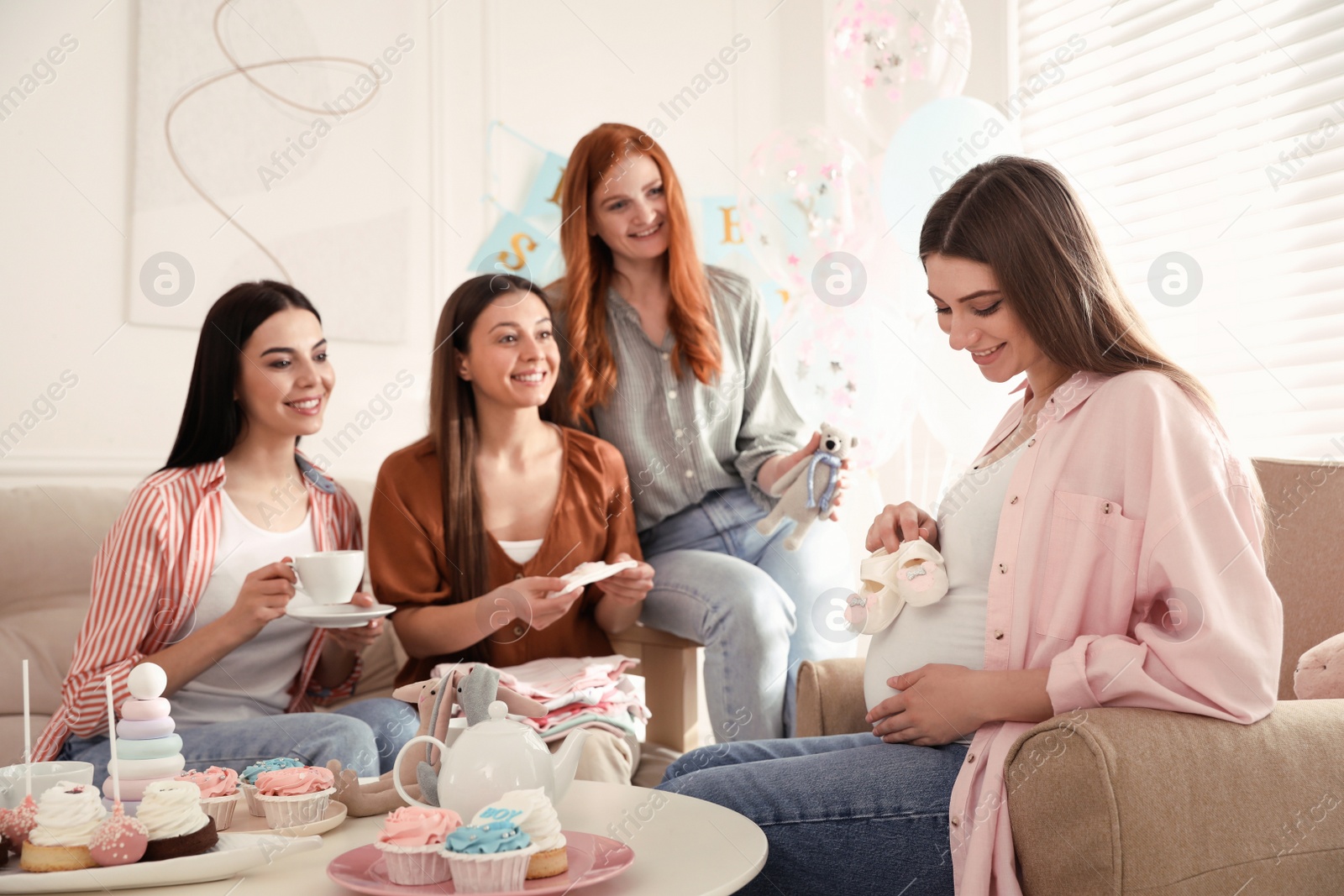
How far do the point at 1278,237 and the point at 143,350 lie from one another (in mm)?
2848

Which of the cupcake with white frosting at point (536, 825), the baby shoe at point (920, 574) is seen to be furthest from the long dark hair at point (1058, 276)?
the cupcake with white frosting at point (536, 825)

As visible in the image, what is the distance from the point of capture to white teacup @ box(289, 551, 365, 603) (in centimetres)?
182

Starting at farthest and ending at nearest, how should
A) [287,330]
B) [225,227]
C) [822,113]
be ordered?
[822,113] < [225,227] < [287,330]

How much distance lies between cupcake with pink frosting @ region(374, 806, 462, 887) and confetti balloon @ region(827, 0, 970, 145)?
2.43 m

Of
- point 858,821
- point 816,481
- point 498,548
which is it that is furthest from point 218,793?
point 816,481

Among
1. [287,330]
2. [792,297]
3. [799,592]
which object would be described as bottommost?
[799,592]

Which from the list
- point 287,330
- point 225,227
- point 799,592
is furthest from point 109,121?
point 799,592

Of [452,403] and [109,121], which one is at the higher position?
[109,121]

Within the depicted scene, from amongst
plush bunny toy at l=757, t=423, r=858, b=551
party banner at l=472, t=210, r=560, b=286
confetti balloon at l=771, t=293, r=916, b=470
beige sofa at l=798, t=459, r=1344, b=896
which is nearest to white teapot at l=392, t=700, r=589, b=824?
beige sofa at l=798, t=459, r=1344, b=896

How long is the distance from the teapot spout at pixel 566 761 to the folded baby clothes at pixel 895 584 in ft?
1.50

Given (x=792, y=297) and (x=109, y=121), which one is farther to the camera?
(x=792, y=297)

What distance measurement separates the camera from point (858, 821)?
1.23 metres

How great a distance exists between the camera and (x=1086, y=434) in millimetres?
1293

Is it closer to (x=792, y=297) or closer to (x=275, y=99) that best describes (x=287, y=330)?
(x=275, y=99)
